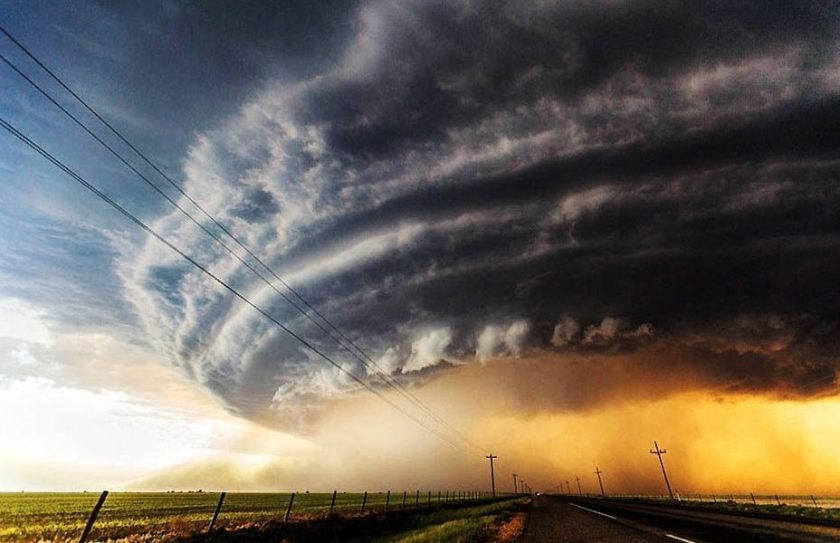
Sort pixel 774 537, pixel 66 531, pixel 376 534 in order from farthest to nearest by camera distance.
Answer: pixel 376 534 → pixel 66 531 → pixel 774 537

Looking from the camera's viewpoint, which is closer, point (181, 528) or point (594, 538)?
point (594, 538)

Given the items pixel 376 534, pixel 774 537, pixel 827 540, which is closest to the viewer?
pixel 827 540

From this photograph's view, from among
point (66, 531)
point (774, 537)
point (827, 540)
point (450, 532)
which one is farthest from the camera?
point (66, 531)

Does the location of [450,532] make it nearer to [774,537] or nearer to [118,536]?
[774,537]

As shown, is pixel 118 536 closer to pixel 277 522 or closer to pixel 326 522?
pixel 277 522

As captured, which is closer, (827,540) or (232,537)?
(827,540)

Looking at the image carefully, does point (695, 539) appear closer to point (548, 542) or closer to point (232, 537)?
point (548, 542)

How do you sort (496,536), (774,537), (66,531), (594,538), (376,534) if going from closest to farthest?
(774,537) → (594,538) → (496,536) → (66,531) → (376,534)

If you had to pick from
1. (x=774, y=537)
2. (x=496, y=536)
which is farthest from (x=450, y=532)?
(x=774, y=537)

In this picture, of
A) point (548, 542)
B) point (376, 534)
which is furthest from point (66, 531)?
point (548, 542)
